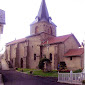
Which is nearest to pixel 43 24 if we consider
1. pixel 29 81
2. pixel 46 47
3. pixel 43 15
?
pixel 43 15

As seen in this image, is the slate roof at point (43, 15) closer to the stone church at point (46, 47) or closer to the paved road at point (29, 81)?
the stone church at point (46, 47)

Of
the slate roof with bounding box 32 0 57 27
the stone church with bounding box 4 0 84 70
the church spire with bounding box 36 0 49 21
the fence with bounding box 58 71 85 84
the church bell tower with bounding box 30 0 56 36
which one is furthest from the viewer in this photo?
the church spire with bounding box 36 0 49 21

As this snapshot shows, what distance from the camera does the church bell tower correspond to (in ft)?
112

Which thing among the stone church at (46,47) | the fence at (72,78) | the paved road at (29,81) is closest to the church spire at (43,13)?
the stone church at (46,47)

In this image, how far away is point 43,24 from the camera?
34.0 metres

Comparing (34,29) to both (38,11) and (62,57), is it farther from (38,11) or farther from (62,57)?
(62,57)

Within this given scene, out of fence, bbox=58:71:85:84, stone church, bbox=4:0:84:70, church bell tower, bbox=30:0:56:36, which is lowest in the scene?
fence, bbox=58:71:85:84

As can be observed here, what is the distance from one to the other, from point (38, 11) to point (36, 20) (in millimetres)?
3594

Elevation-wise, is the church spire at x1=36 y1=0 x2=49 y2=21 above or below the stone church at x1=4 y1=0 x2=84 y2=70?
above

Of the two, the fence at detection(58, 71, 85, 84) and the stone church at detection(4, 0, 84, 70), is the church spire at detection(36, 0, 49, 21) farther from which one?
the fence at detection(58, 71, 85, 84)

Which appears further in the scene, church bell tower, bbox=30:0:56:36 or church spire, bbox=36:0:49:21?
church spire, bbox=36:0:49:21

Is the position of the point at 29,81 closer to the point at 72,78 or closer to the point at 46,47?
the point at 72,78

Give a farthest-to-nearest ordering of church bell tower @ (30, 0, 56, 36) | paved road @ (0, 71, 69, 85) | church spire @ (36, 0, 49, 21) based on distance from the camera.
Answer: church spire @ (36, 0, 49, 21) < church bell tower @ (30, 0, 56, 36) < paved road @ (0, 71, 69, 85)

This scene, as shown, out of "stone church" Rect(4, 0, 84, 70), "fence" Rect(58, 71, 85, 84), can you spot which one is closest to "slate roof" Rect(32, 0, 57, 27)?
"stone church" Rect(4, 0, 84, 70)
